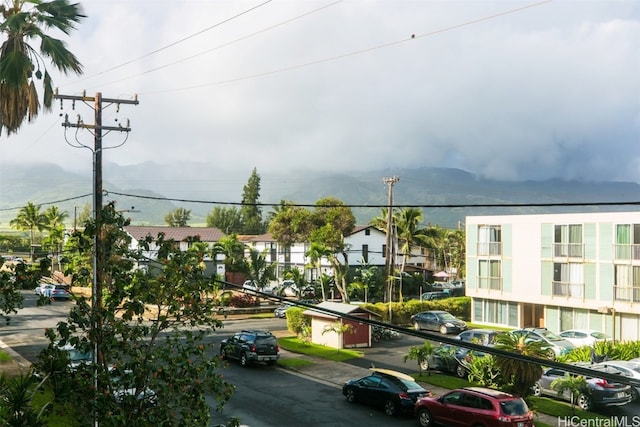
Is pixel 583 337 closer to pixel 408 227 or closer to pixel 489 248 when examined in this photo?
pixel 489 248

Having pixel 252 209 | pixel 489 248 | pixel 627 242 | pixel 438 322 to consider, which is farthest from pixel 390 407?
pixel 252 209

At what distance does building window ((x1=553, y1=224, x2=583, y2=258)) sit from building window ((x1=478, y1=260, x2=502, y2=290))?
17.3 feet

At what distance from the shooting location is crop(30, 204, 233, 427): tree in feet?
30.0

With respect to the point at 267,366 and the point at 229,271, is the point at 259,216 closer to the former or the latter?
the point at 229,271

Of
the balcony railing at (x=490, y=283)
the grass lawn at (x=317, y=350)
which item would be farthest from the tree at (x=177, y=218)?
the grass lawn at (x=317, y=350)

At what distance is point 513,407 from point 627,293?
81.2 ft

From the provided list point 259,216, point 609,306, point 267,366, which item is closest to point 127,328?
point 267,366

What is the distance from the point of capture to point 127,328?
9758 mm

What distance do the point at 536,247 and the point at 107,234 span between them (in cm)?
3984

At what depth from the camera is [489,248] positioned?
49.1 m

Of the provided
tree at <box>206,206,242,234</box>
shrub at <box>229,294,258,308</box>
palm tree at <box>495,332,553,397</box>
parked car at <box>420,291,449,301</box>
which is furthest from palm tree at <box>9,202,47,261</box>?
palm tree at <box>495,332,553,397</box>

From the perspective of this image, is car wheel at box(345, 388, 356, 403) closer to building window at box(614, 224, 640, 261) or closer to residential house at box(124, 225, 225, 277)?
building window at box(614, 224, 640, 261)

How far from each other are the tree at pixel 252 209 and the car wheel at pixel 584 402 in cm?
11260

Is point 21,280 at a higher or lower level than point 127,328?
higher
